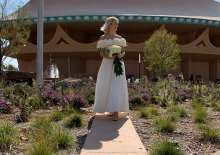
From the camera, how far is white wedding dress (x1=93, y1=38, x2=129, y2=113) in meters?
10.5

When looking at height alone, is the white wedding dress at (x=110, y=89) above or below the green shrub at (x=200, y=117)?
above

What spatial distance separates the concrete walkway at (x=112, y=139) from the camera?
26.4ft

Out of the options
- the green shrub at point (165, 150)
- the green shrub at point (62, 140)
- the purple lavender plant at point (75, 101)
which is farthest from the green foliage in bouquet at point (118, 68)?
the purple lavender plant at point (75, 101)

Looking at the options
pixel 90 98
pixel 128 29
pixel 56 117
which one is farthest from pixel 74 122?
pixel 128 29

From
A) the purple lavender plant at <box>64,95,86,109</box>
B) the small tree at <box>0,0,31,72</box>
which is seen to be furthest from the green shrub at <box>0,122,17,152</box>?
the small tree at <box>0,0,31,72</box>

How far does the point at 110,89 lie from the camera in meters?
10.5

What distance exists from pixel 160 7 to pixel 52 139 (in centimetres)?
4881

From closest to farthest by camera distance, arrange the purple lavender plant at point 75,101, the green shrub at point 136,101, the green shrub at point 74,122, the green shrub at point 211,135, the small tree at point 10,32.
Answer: the green shrub at point 211,135
the green shrub at point 74,122
the purple lavender plant at point 75,101
the green shrub at point 136,101
the small tree at point 10,32

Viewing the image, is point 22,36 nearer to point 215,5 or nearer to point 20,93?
point 20,93

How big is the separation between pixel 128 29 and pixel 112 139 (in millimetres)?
48882

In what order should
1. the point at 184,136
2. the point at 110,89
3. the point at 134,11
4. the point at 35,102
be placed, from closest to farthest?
the point at 184,136
the point at 110,89
the point at 35,102
the point at 134,11

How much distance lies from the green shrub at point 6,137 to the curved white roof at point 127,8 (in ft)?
146

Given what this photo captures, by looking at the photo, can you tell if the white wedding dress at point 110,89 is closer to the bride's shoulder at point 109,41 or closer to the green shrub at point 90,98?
the bride's shoulder at point 109,41

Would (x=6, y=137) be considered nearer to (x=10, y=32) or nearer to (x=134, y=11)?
(x=10, y=32)
